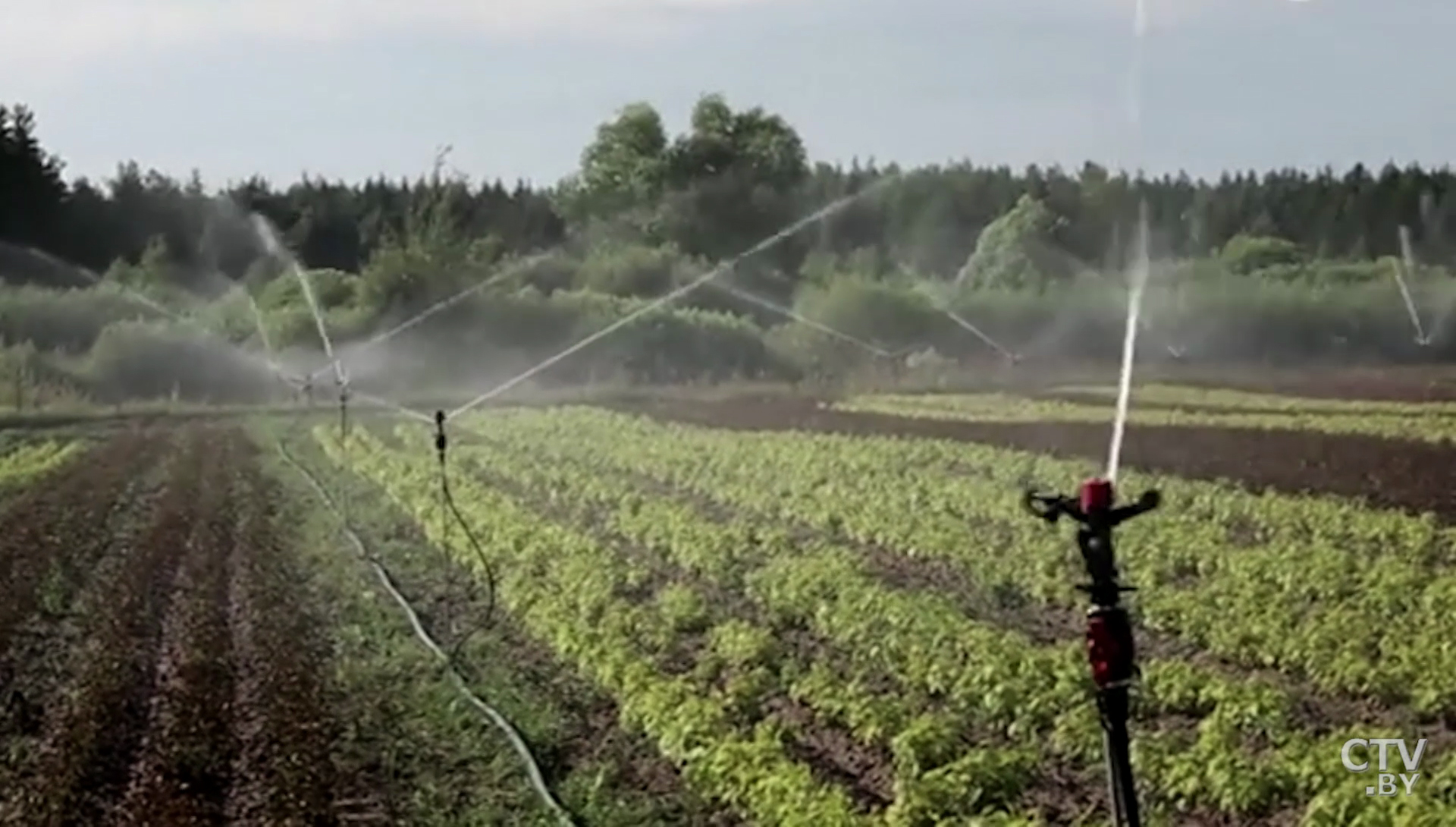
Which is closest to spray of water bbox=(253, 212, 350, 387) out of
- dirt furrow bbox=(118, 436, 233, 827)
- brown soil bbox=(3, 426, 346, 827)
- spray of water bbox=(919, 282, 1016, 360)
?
spray of water bbox=(919, 282, 1016, 360)

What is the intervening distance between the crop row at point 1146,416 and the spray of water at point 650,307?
5201 millimetres

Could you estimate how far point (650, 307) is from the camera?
40.1 meters

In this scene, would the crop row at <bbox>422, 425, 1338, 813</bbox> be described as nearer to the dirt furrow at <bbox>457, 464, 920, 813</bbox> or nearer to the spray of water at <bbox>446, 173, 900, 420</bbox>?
the dirt furrow at <bbox>457, 464, 920, 813</bbox>

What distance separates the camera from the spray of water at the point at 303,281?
119 feet

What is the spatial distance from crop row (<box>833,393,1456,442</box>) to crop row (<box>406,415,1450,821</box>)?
37.0 ft

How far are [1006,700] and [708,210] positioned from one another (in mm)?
40462

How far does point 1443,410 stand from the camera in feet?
87.9

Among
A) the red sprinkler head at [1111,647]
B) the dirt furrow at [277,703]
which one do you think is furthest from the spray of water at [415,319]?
the red sprinkler head at [1111,647]

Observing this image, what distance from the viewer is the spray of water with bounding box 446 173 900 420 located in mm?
38031

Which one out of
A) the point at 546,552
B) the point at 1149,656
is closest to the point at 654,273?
the point at 546,552

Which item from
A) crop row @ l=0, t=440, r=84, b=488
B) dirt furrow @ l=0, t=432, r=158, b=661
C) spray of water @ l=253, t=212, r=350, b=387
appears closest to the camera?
dirt furrow @ l=0, t=432, r=158, b=661

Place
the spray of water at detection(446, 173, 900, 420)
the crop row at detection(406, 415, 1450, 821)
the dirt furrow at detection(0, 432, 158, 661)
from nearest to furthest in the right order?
the crop row at detection(406, 415, 1450, 821) → the dirt furrow at detection(0, 432, 158, 661) → the spray of water at detection(446, 173, 900, 420)

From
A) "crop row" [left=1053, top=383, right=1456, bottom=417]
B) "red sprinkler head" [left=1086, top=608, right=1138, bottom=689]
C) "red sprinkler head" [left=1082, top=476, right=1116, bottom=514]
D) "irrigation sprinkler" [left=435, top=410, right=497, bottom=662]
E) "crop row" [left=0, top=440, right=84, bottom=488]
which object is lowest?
"crop row" [left=0, top=440, right=84, bottom=488]

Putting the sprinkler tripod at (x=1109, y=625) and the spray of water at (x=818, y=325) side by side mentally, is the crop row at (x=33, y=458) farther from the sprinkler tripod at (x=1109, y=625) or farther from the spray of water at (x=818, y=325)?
the sprinkler tripod at (x=1109, y=625)
